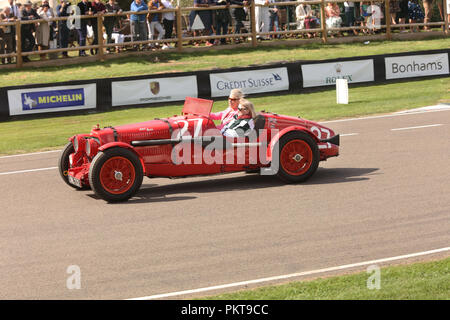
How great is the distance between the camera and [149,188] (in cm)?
1166

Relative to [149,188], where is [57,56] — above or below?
above

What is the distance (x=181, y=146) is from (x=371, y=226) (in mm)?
3158

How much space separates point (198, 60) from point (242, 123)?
49.1 feet

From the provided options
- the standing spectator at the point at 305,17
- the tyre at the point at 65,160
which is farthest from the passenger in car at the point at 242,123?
the standing spectator at the point at 305,17

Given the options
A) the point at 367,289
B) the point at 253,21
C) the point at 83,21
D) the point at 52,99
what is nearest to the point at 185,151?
the point at 367,289

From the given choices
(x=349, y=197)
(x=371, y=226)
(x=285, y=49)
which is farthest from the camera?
(x=285, y=49)

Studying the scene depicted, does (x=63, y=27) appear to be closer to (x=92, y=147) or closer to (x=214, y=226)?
(x=92, y=147)

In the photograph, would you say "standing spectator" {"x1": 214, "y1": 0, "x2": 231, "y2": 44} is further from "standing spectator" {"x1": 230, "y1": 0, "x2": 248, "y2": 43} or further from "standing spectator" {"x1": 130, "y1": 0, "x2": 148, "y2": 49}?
"standing spectator" {"x1": 130, "y1": 0, "x2": 148, "y2": 49}

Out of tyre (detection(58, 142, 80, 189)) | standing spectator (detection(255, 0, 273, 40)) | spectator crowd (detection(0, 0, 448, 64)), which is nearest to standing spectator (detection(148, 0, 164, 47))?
spectator crowd (detection(0, 0, 448, 64))

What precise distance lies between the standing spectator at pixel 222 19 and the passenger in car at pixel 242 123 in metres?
15.6
